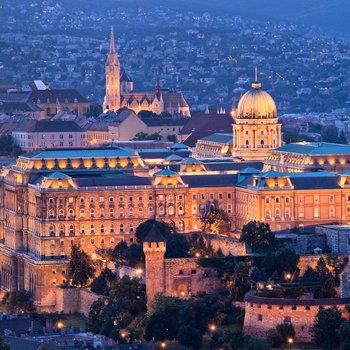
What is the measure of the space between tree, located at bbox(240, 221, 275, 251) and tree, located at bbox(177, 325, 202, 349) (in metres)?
13.3

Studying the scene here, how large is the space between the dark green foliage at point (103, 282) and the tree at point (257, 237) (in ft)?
24.4

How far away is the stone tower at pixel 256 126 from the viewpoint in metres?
154

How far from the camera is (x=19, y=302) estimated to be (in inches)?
5197

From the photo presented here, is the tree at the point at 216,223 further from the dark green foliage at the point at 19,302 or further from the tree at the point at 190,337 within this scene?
the tree at the point at 190,337

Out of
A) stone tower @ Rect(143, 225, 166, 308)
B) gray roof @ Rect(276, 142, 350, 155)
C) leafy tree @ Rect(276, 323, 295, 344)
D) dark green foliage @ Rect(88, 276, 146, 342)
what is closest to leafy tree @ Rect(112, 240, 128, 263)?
dark green foliage @ Rect(88, 276, 146, 342)

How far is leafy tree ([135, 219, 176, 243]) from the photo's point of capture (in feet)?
434

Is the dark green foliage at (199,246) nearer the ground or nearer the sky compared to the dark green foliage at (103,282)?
nearer the sky

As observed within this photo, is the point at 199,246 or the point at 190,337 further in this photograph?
the point at 199,246

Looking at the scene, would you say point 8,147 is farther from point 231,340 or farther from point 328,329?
point 328,329

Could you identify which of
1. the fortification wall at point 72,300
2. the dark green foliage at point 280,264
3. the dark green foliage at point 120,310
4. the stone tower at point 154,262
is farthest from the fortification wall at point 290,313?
the fortification wall at point 72,300

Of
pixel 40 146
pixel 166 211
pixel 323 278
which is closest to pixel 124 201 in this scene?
pixel 166 211

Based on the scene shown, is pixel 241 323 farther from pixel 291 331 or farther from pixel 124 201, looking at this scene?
pixel 124 201

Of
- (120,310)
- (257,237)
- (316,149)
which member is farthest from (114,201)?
(120,310)

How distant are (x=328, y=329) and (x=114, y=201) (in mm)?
29884
